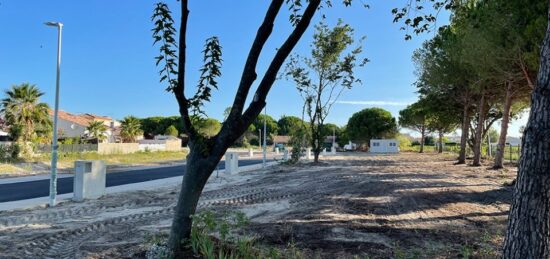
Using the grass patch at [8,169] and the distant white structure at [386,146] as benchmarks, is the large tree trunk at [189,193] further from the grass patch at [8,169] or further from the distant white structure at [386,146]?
the distant white structure at [386,146]

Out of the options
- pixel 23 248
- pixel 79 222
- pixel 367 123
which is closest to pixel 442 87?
pixel 79 222

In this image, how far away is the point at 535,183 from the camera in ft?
10.8

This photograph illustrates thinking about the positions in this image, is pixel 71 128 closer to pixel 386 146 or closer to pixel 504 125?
pixel 386 146

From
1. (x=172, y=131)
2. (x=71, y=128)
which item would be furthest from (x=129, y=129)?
(x=172, y=131)

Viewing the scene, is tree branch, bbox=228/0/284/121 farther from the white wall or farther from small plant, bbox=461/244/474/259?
the white wall

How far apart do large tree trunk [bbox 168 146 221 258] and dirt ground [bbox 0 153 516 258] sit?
2.45 feet

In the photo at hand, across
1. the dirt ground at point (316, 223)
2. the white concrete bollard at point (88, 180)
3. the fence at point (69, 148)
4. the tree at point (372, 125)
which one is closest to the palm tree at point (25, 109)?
the fence at point (69, 148)

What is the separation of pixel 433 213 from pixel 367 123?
68.4 meters

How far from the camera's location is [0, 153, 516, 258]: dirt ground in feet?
19.2

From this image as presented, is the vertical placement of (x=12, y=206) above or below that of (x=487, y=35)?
below

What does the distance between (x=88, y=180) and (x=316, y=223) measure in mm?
8902

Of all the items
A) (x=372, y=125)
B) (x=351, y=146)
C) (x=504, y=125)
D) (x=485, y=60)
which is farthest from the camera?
(x=351, y=146)

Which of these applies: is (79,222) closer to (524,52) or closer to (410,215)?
(410,215)

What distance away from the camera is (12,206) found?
464 inches
